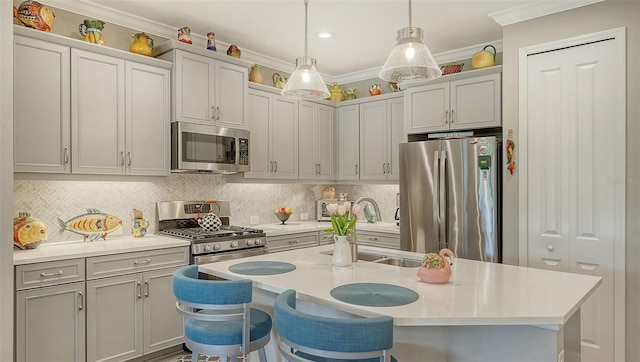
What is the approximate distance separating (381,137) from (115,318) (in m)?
3.18

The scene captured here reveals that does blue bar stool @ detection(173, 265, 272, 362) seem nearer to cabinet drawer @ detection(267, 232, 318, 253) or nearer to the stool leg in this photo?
the stool leg

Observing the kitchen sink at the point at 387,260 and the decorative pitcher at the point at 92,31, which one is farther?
the decorative pitcher at the point at 92,31

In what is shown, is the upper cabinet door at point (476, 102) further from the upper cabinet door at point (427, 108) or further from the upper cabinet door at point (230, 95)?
the upper cabinet door at point (230, 95)

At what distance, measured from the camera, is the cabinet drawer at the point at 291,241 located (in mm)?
4066

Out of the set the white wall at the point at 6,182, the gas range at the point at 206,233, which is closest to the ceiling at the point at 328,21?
the white wall at the point at 6,182

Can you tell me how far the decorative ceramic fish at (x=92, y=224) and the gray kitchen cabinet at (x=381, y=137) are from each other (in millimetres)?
2712

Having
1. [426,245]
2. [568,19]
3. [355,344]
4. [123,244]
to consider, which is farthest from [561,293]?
[123,244]

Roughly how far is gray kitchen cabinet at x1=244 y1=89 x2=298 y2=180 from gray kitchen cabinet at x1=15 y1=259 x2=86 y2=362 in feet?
6.12

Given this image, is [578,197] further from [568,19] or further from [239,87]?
[239,87]

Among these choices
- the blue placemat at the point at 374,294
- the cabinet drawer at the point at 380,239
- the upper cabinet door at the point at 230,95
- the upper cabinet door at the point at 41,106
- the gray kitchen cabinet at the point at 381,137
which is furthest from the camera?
the gray kitchen cabinet at the point at 381,137

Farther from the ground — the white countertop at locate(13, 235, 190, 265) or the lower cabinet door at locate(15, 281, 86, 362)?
the white countertop at locate(13, 235, 190, 265)

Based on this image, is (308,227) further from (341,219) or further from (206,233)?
(341,219)

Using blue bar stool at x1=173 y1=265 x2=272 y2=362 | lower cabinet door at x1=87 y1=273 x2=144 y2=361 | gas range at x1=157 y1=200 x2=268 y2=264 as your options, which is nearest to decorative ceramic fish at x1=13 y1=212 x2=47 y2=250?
lower cabinet door at x1=87 y1=273 x2=144 y2=361

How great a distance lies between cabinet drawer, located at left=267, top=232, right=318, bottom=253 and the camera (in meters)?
4.07
